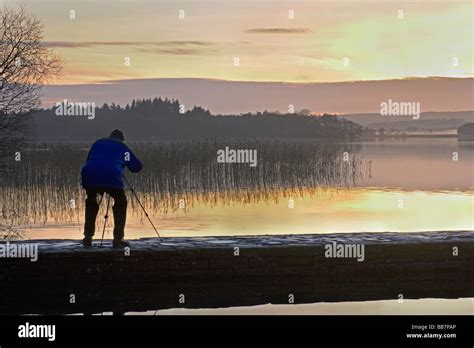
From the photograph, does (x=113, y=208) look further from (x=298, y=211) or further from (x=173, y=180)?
(x=173, y=180)

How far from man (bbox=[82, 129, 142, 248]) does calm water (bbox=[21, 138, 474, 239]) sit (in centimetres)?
743

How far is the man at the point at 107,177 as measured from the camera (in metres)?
12.1

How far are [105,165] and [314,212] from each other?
43.4 ft

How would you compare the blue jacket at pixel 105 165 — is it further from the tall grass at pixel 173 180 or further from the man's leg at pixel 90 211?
the tall grass at pixel 173 180

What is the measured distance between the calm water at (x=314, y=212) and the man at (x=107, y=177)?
7.43m

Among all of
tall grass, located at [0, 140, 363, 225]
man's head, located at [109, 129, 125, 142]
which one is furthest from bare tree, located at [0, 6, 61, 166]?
man's head, located at [109, 129, 125, 142]

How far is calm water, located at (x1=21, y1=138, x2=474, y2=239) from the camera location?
21078mm

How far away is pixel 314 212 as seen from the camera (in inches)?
973

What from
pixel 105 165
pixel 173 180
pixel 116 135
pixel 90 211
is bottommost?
pixel 173 180

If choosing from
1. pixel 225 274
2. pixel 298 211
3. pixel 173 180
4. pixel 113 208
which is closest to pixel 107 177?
pixel 113 208

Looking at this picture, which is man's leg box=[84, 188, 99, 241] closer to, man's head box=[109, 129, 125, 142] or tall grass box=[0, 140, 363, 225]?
man's head box=[109, 129, 125, 142]

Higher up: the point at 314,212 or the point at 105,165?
the point at 105,165

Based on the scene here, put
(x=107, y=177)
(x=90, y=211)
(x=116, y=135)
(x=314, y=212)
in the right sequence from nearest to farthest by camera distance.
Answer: (x=107, y=177) < (x=90, y=211) < (x=116, y=135) < (x=314, y=212)
